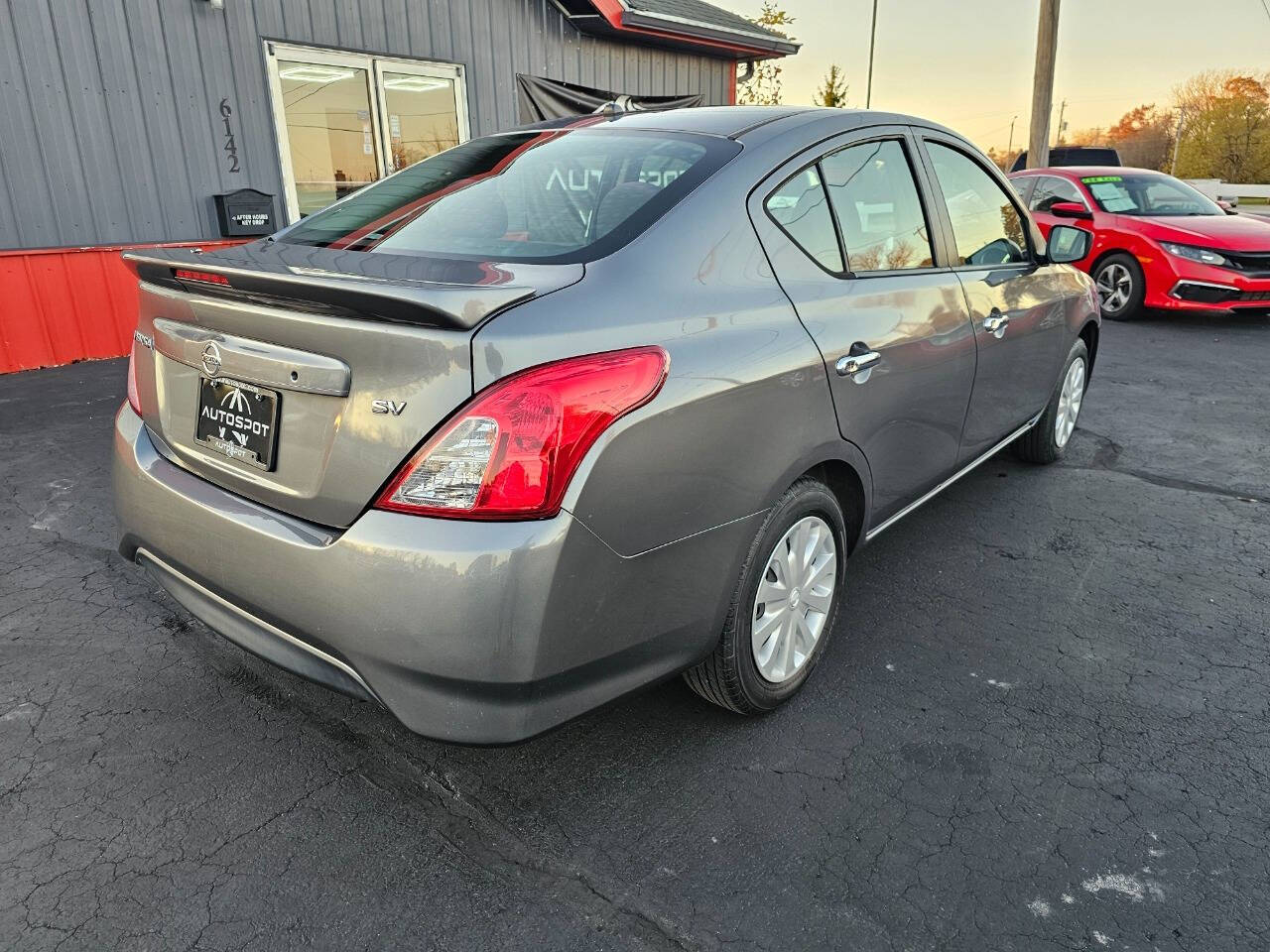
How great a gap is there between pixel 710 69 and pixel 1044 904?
37.8 feet

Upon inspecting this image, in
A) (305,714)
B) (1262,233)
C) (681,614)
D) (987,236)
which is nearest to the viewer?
(681,614)

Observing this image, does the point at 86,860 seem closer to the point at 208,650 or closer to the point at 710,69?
the point at 208,650

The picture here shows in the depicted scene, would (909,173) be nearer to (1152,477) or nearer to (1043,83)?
(1152,477)

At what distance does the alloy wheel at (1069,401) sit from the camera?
441cm

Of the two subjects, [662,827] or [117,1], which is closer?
[662,827]

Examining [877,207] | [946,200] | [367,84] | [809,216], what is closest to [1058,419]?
[946,200]

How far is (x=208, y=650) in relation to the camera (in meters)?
2.79

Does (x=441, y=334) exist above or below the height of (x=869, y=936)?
above

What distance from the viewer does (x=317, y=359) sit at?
1.78m

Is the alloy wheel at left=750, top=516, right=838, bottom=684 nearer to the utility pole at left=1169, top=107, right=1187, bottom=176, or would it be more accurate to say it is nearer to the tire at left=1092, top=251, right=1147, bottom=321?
the tire at left=1092, top=251, right=1147, bottom=321

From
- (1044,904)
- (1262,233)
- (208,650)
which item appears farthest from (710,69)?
(1044,904)

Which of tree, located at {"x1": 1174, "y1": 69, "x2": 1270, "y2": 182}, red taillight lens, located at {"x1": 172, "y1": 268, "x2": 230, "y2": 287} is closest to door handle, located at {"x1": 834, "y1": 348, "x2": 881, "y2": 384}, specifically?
red taillight lens, located at {"x1": 172, "y1": 268, "x2": 230, "y2": 287}

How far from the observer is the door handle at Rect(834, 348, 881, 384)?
93.2 inches

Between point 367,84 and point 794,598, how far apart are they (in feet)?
25.8
